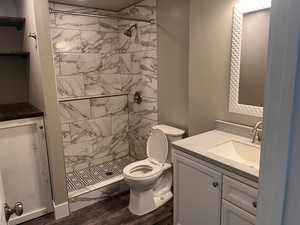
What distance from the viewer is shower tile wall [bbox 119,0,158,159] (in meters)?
2.68

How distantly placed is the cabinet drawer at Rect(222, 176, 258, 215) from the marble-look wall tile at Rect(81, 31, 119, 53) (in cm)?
253

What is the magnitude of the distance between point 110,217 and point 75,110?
4.84 feet

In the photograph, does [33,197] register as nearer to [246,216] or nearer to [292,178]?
[246,216]

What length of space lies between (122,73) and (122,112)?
61 centimetres

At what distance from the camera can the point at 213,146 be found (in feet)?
5.44

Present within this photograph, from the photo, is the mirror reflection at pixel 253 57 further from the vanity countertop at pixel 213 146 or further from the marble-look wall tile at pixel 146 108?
the marble-look wall tile at pixel 146 108

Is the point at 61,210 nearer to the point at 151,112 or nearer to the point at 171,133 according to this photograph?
the point at 171,133

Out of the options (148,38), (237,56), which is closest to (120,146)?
(148,38)

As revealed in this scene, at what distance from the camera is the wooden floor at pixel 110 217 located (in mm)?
2146

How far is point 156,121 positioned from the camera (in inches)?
110

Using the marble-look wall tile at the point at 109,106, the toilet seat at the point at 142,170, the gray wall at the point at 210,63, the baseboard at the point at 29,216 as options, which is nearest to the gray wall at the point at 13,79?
the marble-look wall tile at the point at 109,106

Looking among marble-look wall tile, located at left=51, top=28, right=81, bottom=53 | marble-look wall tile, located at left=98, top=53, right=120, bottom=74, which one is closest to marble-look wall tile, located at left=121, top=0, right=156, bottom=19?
marble-look wall tile, located at left=98, top=53, right=120, bottom=74

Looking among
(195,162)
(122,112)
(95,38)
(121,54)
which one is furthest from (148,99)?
(195,162)

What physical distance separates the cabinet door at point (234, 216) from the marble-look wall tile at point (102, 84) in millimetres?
2400
